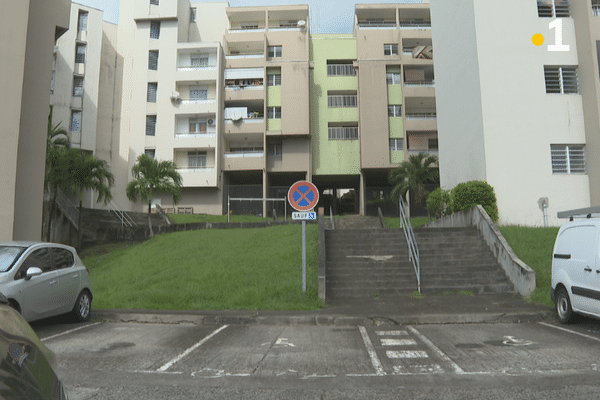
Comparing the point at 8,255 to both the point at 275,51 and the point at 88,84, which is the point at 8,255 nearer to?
the point at 88,84

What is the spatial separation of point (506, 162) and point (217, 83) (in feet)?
80.3

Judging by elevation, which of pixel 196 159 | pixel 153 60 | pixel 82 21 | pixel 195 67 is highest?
pixel 82 21

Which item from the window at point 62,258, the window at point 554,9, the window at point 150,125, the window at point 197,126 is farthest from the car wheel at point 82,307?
the window at point 150,125

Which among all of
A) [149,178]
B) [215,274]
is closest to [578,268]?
[215,274]

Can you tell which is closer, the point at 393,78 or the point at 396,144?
the point at 396,144

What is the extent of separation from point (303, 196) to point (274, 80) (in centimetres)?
2798

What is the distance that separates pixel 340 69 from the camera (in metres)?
38.1

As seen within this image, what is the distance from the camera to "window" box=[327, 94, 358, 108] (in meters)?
37.6

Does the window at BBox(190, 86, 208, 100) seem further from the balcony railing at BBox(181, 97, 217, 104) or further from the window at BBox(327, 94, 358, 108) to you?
the window at BBox(327, 94, 358, 108)

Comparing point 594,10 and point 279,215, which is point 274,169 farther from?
point 594,10

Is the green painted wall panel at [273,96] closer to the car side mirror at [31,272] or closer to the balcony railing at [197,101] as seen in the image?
the balcony railing at [197,101]

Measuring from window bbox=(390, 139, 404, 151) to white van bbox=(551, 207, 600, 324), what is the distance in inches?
1080

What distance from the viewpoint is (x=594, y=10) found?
19609mm

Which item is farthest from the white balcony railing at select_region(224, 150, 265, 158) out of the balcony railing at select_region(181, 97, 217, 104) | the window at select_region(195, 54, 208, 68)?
the window at select_region(195, 54, 208, 68)
